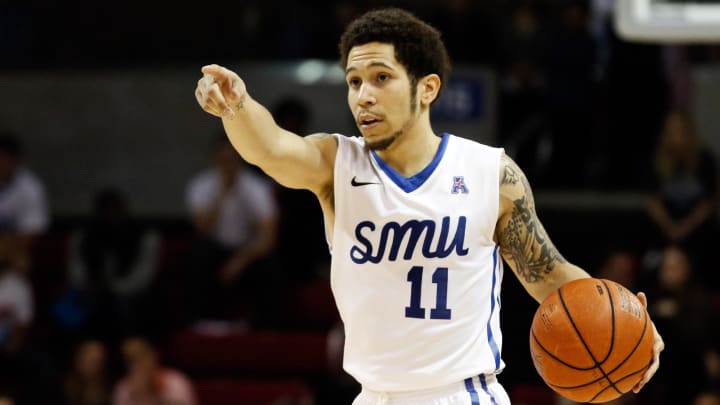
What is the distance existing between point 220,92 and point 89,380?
22.1ft

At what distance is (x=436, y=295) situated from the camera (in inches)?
196

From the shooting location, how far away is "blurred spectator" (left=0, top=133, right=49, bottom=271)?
472 inches

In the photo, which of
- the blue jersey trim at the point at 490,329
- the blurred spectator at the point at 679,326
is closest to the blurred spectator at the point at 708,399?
the blurred spectator at the point at 679,326

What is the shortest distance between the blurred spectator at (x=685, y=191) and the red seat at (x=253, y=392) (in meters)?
3.61

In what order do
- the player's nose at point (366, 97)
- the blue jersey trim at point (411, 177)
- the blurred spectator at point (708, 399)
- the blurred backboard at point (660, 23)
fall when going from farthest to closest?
1. the blurred spectator at point (708, 399)
2. the blurred backboard at point (660, 23)
3. the blue jersey trim at point (411, 177)
4. the player's nose at point (366, 97)

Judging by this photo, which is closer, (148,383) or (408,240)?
(408,240)

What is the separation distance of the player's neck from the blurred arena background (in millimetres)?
4234

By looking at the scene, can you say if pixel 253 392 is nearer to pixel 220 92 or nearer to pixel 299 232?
pixel 299 232

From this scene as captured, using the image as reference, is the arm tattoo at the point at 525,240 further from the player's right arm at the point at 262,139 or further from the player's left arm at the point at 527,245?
the player's right arm at the point at 262,139

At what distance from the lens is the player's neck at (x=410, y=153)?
16.8ft

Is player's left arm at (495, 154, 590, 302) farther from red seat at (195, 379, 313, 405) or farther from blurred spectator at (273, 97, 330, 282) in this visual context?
blurred spectator at (273, 97, 330, 282)

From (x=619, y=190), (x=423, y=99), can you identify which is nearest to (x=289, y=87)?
(x=619, y=190)

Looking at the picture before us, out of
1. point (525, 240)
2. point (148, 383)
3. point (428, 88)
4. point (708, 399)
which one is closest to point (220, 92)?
point (428, 88)

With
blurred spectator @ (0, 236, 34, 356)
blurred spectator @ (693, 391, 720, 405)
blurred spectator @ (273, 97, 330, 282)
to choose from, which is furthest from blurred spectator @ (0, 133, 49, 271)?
blurred spectator @ (693, 391, 720, 405)
